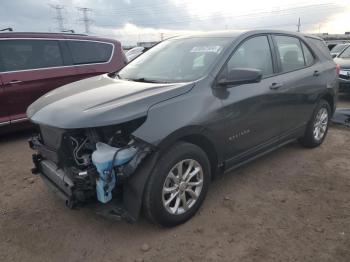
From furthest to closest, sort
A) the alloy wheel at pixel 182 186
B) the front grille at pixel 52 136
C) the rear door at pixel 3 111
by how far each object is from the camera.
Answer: the rear door at pixel 3 111
the alloy wheel at pixel 182 186
the front grille at pixel 52 136

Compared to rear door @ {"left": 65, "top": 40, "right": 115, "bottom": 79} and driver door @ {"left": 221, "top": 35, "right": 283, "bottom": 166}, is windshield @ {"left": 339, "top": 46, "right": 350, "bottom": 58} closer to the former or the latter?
rear door @ {"left": 65, "top": 40, "right": 115, "bottom": 79}

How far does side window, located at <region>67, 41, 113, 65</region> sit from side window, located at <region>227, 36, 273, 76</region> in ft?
11.9

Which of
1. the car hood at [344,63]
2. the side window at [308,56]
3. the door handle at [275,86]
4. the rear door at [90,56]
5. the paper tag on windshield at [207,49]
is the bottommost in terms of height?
the car hood at [344,63]

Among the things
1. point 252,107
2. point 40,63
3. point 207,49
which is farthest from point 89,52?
point 252,107

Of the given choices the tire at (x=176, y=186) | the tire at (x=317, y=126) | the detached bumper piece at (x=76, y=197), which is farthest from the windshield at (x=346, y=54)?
the detached bumper piece at (x=76, y=197)

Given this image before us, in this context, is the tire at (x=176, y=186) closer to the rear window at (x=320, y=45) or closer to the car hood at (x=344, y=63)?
the rear window at (x=320, y=45)

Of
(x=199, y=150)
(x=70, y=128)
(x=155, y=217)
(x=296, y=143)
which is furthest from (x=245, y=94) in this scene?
(x=296, y=143)

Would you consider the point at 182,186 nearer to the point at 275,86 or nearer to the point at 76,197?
the point at 76,197

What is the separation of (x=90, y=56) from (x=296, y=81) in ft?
13.0

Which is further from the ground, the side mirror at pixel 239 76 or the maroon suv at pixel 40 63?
the side mirror at pixel 239 76

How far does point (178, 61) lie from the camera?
372 centimetres

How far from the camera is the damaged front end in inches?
106

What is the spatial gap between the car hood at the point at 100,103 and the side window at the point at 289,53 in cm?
172

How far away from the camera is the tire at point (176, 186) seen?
2.82 m
